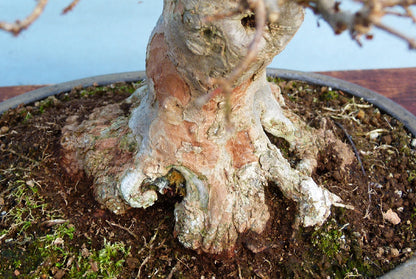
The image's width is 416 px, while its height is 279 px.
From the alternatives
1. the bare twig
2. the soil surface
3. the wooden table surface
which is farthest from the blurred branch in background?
the wooden table surface

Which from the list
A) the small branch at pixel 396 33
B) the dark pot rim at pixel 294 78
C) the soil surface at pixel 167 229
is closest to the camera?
the small branch at pixel 396 33

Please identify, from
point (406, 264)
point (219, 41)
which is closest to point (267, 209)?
point (406, 264)

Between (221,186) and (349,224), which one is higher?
(221,186)

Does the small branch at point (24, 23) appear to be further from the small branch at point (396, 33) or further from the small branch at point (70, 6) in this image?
the small branch at point (396, 33)

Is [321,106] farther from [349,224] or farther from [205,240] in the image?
[205,240]

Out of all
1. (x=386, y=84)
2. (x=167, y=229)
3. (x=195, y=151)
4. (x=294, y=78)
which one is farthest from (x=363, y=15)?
(x=386, y=84)

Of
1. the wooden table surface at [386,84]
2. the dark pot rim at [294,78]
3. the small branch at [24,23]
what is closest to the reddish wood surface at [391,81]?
the wooden table surface at [386,84]
